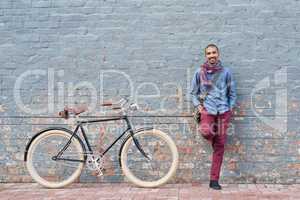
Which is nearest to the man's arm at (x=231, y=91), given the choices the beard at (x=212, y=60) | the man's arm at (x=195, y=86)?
the beard at (x=212, y=60)

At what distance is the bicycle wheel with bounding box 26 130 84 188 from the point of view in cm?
662

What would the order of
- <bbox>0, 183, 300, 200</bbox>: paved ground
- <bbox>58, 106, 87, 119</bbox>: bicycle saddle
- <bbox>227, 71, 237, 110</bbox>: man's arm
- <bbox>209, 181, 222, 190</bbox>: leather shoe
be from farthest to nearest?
<bbox>58, 106, 87, 119</bbox>: bicycle saddle < <bbox>227, 71, 237, 110</bbox>: man's arm < <bbox>209, 181, 222, 190</bbox>: leather shoe < <bbox>0, 183, 300, 200</bbox>: paved ground

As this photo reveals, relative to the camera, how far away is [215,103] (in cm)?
652

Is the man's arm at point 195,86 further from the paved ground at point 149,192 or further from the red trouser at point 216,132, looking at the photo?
the paved ground at point 149,192

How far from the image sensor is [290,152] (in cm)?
675

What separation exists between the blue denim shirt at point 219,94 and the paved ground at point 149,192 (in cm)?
100

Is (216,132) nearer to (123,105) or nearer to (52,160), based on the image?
(123,105)

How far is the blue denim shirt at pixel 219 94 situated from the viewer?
6.51 m

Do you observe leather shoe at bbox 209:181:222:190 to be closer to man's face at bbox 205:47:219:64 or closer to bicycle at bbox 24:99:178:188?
bicycle at bbox 24:99:178:188

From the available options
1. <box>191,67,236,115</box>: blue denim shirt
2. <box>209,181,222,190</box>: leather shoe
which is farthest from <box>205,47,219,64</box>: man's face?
<box>209,181,222,190</box>: leather shoe

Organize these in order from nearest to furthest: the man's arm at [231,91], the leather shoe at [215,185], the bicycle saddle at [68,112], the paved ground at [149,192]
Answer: the paved ground at [149,192] → the leather shoe at [215,185] → the man's arm at [231,91] → the bicycle saddle at [68,112]

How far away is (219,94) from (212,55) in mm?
500

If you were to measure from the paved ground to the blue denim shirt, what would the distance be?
100 centimetres

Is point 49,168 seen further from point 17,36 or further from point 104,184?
point 17,36
